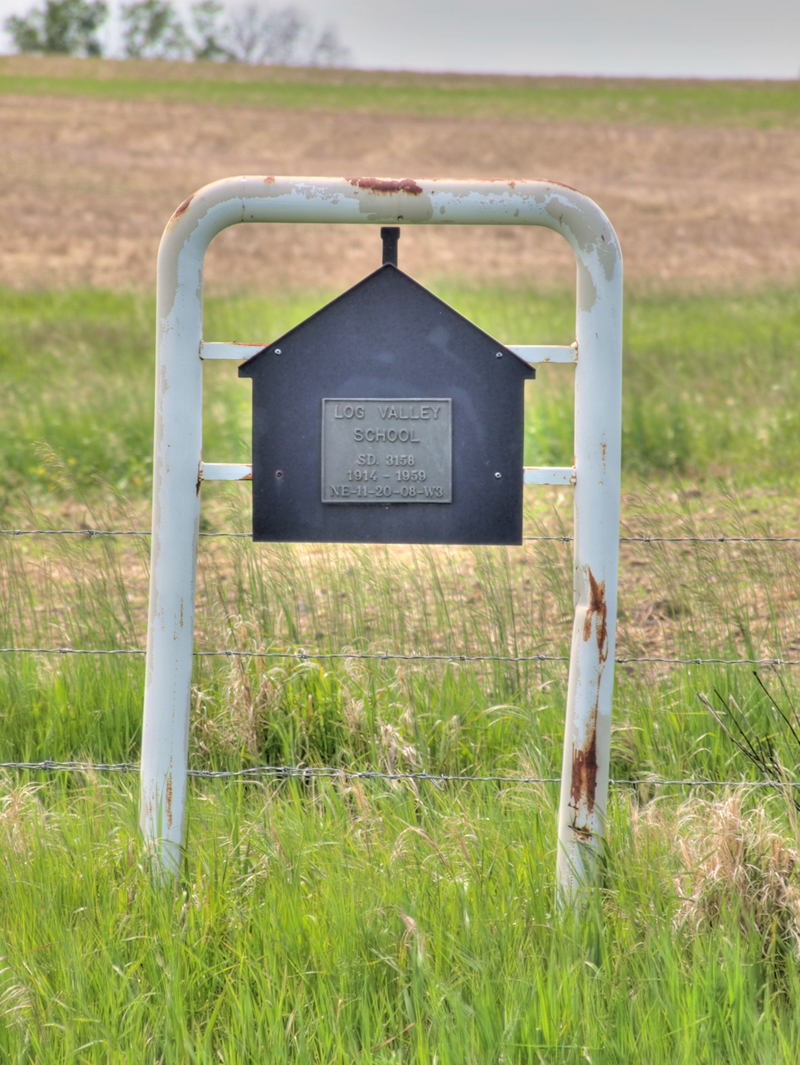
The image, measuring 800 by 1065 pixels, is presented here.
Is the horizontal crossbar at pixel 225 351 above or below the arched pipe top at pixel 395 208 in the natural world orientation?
below

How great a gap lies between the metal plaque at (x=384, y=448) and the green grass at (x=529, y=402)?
4.62ft

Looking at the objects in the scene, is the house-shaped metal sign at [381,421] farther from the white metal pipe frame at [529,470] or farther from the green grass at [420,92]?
the green grass at [420,92]

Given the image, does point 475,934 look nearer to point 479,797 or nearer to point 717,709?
point 479,797

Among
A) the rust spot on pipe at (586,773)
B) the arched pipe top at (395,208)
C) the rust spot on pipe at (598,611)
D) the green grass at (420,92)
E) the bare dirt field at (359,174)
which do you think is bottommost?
the rust spot on pipe at (586,773)

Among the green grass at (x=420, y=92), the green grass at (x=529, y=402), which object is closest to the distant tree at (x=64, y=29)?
the green grass at (x=420, y=92)

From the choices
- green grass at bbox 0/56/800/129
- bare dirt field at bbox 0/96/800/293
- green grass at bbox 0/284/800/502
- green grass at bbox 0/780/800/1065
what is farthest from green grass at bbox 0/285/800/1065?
green grass at bbox 0/56/800/129

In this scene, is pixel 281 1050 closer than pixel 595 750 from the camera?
Yes

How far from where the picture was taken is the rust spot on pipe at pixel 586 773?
216 centimetres

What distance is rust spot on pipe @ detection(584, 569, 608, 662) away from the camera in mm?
2156

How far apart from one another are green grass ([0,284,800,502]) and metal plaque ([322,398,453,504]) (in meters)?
1.41

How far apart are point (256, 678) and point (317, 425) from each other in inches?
43.7

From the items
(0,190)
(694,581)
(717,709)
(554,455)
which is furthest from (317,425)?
(0,190)

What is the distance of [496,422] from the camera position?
7.36 ft

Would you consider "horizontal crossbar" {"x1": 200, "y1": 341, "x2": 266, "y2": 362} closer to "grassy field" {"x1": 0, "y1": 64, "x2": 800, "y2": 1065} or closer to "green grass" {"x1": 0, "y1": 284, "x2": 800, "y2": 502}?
"grassy field" {"x1": 0, "y1": 64, "x2": 800, "y2": 1065}
